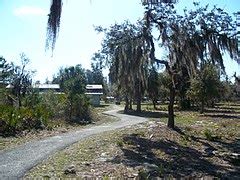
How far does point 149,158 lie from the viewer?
46.2 feet

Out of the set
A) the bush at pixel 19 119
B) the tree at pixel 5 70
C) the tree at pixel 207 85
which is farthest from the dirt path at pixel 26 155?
the tree at pixel 5 70

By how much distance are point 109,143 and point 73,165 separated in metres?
5.12

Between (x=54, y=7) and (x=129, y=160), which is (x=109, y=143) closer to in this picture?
(x=129, y=160)

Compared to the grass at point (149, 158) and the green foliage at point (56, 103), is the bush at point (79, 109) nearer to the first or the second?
the green foliage at point (56, 103)

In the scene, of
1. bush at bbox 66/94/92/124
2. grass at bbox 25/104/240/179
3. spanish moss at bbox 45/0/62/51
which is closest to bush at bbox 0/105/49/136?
grass at bbox 25/104/240/179

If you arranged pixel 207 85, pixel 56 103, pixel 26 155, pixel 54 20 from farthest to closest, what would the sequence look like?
1. pixel 207 85
2. pixel 56 103
3. pixel 26 155
4. pixel 54 20

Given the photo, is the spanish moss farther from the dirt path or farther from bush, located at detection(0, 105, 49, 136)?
bush, located at detection(0, 105, 49, 136)

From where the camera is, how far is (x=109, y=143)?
1697 cm

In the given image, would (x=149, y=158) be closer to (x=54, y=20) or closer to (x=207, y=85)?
(x=54, y=20)

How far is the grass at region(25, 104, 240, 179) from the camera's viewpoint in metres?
11.3

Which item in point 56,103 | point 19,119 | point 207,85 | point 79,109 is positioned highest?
point 207,85

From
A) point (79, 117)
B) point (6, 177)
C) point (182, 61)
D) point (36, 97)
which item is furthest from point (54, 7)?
point (36, 97)

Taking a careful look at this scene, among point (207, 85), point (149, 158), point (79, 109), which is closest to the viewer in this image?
point (149, 158)

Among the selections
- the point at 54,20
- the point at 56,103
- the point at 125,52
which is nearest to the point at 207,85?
the point at 56,103
